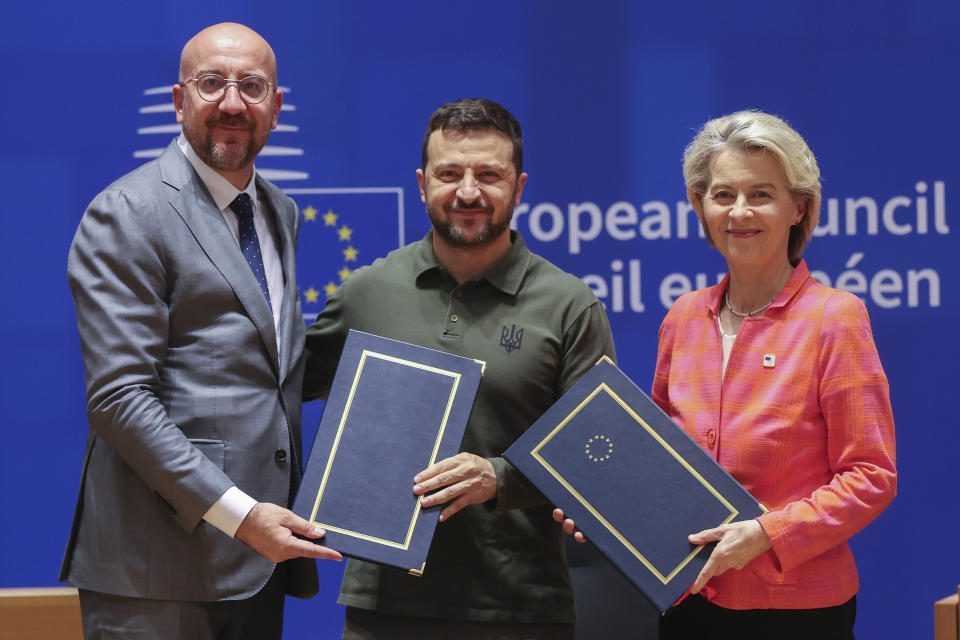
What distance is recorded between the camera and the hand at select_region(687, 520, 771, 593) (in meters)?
1.93

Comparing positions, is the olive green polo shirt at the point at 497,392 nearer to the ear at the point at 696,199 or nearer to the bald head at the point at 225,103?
the ear at the point at 696,199

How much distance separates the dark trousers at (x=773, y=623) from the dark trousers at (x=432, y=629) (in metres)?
0.37

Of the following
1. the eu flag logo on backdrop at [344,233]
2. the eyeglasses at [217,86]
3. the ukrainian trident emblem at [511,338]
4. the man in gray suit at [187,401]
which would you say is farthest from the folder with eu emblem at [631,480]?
the eu flag logo on backdrop at [344,233]

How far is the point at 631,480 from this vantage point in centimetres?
200

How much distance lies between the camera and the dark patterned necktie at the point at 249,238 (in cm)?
218

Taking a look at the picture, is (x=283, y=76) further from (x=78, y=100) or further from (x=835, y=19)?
(x=835, y=19)

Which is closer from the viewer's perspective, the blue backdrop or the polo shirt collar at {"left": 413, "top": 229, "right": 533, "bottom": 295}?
the polo shirt collar at {"left": 413, "top": 229, "right": 533, "bottom": 295}

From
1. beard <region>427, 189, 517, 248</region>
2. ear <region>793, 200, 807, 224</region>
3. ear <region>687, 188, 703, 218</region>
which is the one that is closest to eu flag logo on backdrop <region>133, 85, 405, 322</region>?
beard <region>427, 189, 517, 248</region>

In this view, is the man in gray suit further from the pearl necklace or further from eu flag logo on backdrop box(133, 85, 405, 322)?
eu flag logo on backdrop box(133, 85, 405, 322)

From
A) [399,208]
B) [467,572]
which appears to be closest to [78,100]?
[399,208]

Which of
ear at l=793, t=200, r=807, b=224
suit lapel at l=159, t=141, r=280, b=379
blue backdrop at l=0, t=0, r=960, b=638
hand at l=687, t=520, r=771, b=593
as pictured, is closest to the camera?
hand at l=687, t=520, r=771, b=593

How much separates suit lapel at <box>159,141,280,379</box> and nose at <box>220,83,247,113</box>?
0.50 feet

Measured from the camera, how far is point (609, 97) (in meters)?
3.33

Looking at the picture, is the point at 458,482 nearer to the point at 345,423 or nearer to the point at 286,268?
the point at 345,423
